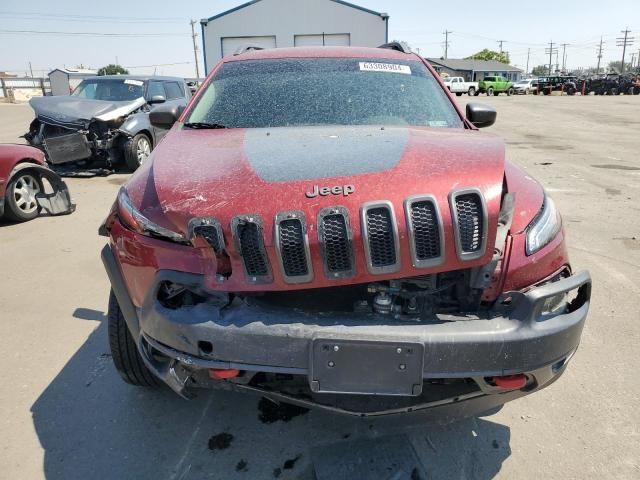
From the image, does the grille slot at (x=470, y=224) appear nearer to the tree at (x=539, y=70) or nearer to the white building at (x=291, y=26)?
the white building at (x=291, y=26)

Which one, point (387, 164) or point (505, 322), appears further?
point (387, 164)

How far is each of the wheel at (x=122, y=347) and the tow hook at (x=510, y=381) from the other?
5.74ft

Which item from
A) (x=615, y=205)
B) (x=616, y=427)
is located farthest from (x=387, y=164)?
(x=615, y=205)

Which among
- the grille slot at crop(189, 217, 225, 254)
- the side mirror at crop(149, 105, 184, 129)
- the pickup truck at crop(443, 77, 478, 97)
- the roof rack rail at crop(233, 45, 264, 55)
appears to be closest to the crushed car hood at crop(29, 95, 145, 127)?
the roof rack rail at crop(233, 45, 264, 55)

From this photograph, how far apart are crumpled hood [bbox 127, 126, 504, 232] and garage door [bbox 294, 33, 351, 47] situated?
15860 mm

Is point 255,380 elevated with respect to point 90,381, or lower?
elevated

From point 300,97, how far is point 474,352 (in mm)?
2017

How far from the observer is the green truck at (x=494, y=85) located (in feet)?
155

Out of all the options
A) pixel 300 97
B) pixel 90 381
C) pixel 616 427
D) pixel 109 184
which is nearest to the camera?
pixel 616 427

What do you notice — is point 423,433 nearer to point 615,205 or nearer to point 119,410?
point 119,410

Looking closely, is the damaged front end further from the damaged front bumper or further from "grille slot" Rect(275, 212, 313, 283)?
"grille slot" Rect(275, 212, 313, 283)

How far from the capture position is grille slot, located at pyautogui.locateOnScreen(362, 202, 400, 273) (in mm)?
1729

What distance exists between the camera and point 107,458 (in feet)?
7.38

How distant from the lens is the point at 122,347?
8.18 ft
